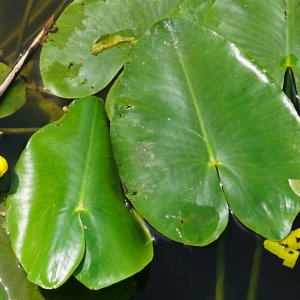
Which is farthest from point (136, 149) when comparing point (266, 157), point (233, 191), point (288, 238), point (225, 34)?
point (288, 238)

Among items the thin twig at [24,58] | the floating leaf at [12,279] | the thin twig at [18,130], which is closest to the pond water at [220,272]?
the floating leaf at [12,279]

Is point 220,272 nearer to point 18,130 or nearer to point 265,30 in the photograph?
point 265,30

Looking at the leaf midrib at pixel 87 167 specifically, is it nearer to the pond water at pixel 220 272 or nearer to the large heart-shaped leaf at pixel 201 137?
the large heart-shaped leaf at pixel 201 137

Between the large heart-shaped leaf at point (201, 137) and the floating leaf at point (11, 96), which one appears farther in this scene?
the floating leaf at point (11, 96)

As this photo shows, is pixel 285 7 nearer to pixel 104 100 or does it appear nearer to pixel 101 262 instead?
pixel 104 100

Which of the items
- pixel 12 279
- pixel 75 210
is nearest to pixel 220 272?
pixel 75 210

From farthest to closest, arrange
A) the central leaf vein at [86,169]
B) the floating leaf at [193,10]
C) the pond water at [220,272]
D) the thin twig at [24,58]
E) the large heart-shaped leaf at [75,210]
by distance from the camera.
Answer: the thin twig at [24,58], the floating leaf at [193,10], the pond water at [220,272], the central leaf vein at [86,169], the large heart-shaped leaf at [75,210]
